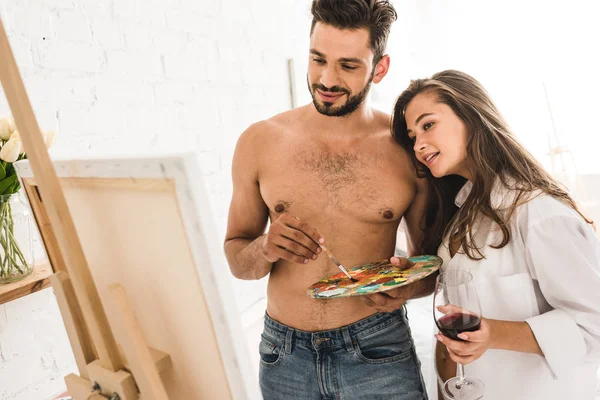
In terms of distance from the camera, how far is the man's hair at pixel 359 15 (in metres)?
1.21

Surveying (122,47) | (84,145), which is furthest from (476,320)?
(122,47)

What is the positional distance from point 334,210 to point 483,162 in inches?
15.9

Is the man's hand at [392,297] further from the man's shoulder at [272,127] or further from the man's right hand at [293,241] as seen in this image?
the man's shoulder at [272,127]

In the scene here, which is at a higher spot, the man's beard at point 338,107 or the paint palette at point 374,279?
the man's beard at point 338,107

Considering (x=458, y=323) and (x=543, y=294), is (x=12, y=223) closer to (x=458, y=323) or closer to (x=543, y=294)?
(x=458, y=323)

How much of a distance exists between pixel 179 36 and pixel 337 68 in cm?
75

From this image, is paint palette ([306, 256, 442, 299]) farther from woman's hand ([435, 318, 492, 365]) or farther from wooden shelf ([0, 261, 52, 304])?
wooden shelf ([0, 261, 52, 304])

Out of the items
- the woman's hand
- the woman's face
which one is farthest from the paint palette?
the woman's face

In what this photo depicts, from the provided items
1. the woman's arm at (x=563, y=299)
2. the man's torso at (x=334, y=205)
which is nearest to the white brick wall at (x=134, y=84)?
the man's torso at (x=334, y=205)

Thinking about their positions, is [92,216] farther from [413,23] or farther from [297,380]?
[413,23]

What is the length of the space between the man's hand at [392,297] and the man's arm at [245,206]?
1.17ft

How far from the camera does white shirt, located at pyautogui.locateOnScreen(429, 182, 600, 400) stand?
0.93 meters

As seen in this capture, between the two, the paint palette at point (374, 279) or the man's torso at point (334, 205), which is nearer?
the paint palette at point (374, 279)

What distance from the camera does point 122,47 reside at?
147 centimetres
